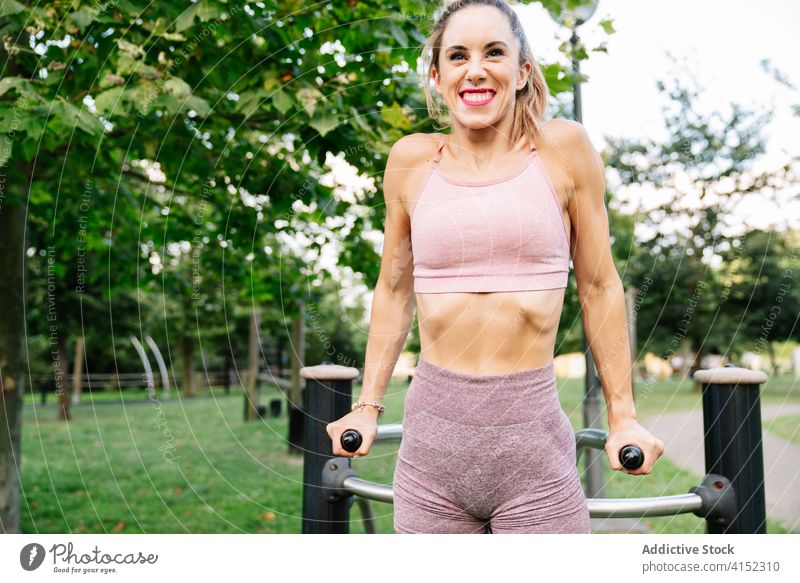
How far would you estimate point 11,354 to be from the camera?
4.69 m

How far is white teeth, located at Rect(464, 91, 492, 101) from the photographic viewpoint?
1.71 meters

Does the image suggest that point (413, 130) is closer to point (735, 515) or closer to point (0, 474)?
point (735, 515)

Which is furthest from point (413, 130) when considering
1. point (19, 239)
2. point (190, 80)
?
point (19, 239)

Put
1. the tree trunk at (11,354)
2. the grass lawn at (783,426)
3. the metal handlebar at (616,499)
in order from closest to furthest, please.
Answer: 1. the metal handlebar at (616,499)
2. the tree trunk at (11,354)
3. the grass lawn at (783,426)

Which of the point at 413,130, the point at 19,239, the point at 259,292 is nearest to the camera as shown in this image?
the point at 413,130

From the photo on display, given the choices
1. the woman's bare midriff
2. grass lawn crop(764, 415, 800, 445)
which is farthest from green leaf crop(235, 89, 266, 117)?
grass lawn crop(764, 415, 800, 445)

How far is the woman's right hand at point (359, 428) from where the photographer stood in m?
1.88

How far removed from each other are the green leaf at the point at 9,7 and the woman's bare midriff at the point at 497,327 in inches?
89.3

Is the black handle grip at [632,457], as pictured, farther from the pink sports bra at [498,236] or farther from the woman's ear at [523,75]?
the woman's ear at [523,75]

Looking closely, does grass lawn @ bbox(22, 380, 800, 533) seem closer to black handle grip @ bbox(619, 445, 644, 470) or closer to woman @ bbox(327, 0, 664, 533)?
woman @ bbox(327, 0, 664, 533)

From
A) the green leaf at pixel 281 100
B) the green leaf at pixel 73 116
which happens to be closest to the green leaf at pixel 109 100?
the green leaf at pixel 73 116

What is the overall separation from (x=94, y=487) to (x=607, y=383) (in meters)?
7.17

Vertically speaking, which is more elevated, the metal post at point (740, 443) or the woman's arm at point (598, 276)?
the woman's arm at point (598, 276)

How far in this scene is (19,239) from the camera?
4.88 metres
